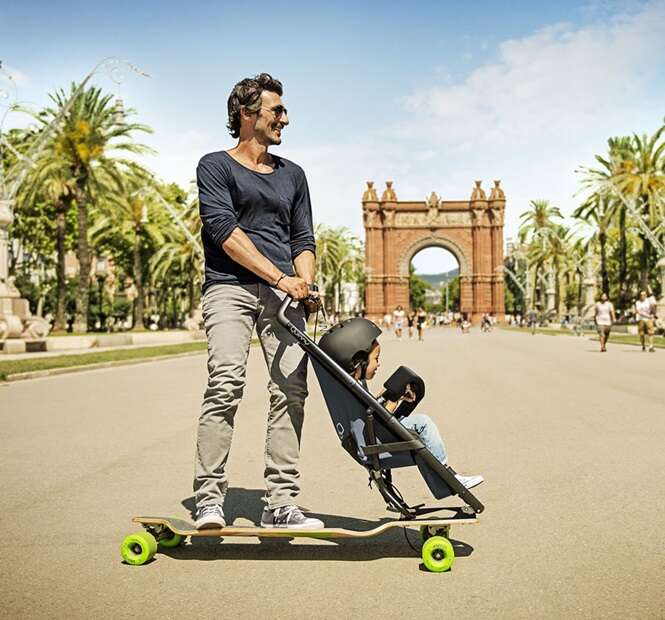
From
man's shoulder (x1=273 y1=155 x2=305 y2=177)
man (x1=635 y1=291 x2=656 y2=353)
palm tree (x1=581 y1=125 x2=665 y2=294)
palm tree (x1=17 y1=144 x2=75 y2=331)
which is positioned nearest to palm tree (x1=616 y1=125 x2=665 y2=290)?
palm tree (x1=581 y1=125 x2=665 y2=294)

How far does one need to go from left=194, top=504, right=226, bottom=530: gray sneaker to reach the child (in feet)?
2.87

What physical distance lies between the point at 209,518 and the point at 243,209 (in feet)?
4.89

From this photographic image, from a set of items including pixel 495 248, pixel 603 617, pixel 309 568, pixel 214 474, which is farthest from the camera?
pixel 495 248

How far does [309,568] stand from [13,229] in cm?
5260

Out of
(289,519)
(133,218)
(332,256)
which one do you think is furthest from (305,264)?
(332,256)

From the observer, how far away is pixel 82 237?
36.6 metres

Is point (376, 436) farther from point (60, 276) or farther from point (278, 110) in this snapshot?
point (60, 276)

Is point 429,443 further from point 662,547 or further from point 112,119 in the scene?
point 112,119

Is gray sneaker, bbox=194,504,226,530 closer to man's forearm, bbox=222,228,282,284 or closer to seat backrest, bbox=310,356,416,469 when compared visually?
seat backrest, bbox=310,356,416,469

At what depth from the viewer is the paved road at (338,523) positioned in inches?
126

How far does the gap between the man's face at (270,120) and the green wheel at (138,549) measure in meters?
1.97

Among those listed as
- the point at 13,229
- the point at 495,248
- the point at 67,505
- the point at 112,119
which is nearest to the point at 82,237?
the point at 112,119

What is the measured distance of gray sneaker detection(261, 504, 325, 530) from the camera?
3.85 metres

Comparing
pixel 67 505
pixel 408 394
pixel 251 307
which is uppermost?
pixel 251 307
